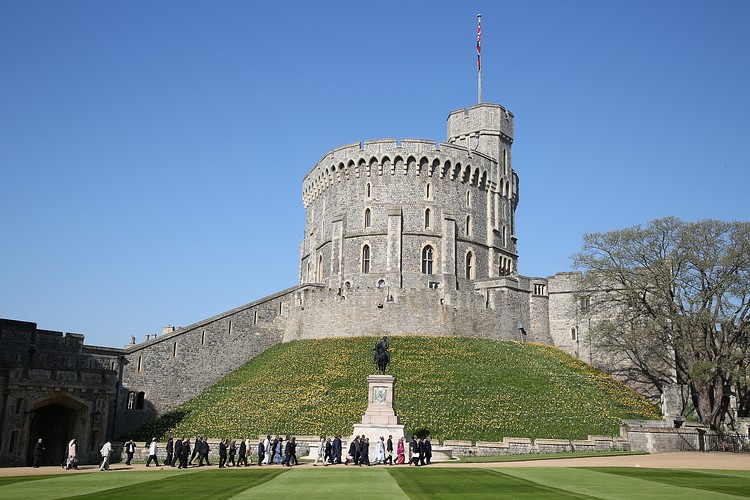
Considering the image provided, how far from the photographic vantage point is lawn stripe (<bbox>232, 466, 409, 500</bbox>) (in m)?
16.3

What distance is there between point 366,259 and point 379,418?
3032 cm

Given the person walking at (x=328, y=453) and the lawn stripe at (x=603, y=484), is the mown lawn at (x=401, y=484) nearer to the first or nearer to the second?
the lawn stripe at (x=603, y=484)

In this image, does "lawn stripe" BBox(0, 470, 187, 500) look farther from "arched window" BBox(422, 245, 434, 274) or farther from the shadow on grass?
A: "arched window" BBox(422, 245, 434, 274)

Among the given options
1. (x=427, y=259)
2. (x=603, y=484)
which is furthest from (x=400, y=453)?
(x=427, y=259)

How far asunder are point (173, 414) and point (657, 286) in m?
32.3

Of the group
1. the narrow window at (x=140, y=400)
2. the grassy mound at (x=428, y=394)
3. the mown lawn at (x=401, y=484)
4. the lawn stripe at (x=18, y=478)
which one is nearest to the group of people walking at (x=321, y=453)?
the mown lawn at (x=401, y=484)

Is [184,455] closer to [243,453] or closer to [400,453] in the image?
[243,453]

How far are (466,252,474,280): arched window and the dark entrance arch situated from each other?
118 feet

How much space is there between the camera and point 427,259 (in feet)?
197

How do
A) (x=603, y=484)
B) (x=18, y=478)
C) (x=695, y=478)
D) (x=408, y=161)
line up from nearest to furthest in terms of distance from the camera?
(x=603, y=484) < (x=695, y=478) < (x=18, y=478) < (x=408, y=161)

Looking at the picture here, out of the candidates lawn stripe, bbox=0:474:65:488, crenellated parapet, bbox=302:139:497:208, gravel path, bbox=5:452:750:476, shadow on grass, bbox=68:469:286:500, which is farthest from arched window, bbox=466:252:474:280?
lawn stripe, bbox=0:474:65:488

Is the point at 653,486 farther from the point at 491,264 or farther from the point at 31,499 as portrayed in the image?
the point at 491,264

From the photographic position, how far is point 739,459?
30.9 metres

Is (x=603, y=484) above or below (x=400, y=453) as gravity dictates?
below
